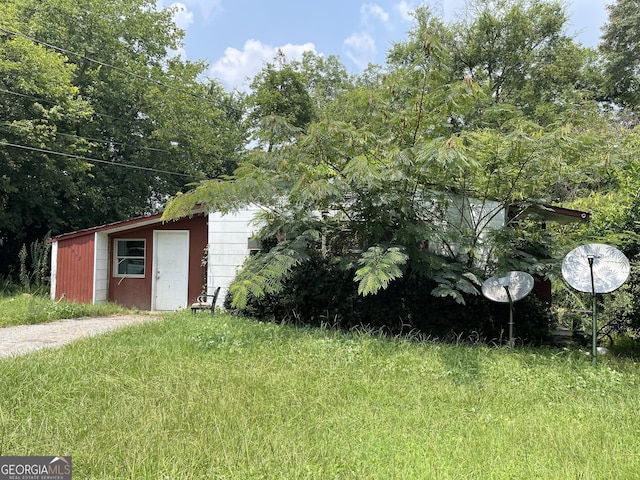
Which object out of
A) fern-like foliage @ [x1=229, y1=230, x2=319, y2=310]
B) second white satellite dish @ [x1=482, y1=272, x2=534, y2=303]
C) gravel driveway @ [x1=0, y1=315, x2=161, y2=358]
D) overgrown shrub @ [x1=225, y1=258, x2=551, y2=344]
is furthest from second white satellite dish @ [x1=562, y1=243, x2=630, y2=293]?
gravel driveway @ [x1=0, y1=315, x2=161, y2=358]

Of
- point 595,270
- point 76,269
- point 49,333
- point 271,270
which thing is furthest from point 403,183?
point 76,269

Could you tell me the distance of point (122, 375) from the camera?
172 inches

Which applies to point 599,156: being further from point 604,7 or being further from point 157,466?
point 604,7

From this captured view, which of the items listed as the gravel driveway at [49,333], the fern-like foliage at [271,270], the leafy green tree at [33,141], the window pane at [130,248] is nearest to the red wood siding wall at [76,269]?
the window pane at [130,248]

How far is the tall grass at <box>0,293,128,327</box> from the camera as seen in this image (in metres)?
8.34

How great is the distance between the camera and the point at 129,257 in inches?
440

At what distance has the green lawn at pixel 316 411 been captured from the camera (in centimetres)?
280

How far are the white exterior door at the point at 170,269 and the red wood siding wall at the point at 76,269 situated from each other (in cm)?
168

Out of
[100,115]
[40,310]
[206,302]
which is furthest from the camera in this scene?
[100,115]

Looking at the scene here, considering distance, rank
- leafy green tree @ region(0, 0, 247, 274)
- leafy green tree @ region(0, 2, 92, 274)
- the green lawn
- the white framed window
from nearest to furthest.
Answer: the green lawn < the white framed window < leafy green tree @ region(0, 2, 92, 274) < leafy green tree @ region(0, 0, 247, 274)

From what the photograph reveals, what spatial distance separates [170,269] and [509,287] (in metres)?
8.32

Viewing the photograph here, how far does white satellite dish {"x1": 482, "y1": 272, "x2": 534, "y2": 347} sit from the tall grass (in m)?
8.78

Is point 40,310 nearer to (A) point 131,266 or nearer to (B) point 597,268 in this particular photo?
(A) point 131,266

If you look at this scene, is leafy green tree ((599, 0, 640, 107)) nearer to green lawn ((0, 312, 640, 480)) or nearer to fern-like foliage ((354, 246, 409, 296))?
green lawn ((0, 312, 640, 480))
